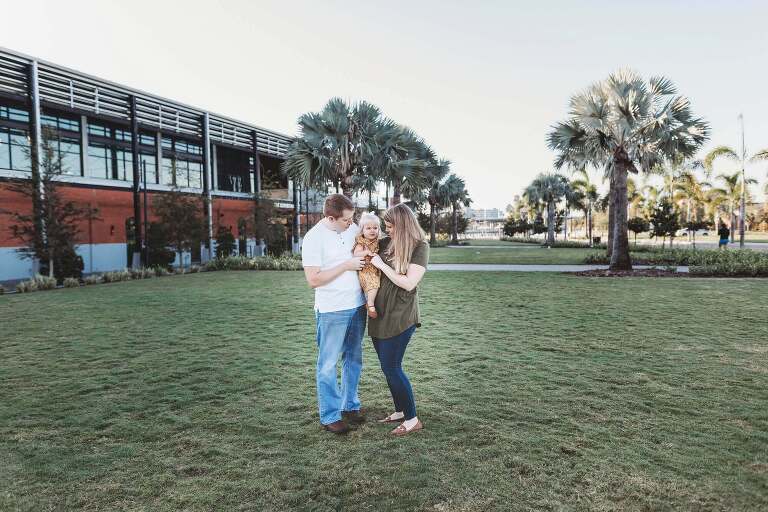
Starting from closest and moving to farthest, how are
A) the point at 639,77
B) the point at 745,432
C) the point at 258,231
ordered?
1. the point at 745,432
2. the point at 639,77
3. the point at 258,231

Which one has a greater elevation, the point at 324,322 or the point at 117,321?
the point at 324,322

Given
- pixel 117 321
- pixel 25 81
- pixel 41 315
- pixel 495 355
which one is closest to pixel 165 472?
pixel 495 355

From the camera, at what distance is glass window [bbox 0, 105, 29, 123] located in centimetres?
2012

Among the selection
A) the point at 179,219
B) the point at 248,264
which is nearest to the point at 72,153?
the point at 179,219

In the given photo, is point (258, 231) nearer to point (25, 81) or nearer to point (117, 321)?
point (25, 81)

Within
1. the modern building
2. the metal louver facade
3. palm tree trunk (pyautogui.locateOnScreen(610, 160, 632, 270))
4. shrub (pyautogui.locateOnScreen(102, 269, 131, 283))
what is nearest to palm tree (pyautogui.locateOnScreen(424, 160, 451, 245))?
the modern building

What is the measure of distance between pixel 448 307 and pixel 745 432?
708 cm

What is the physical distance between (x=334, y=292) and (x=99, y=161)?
83.9 ft

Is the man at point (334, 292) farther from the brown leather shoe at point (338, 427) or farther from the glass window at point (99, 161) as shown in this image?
the glass window at point (99, 161)

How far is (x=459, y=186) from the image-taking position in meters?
55.5

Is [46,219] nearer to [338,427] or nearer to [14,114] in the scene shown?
[14,114]

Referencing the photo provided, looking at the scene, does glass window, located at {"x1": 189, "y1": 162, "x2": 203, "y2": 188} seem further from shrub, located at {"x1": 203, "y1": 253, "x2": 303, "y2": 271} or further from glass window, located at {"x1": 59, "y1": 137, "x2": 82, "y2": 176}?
shrub, located at {"x1": 203, "y1": 253, "x2": 303, "y2": 271}

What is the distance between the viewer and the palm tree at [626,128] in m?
17.9

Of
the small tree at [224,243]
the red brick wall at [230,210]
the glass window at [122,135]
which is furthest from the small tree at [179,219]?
the red brick wall at [230,210]
